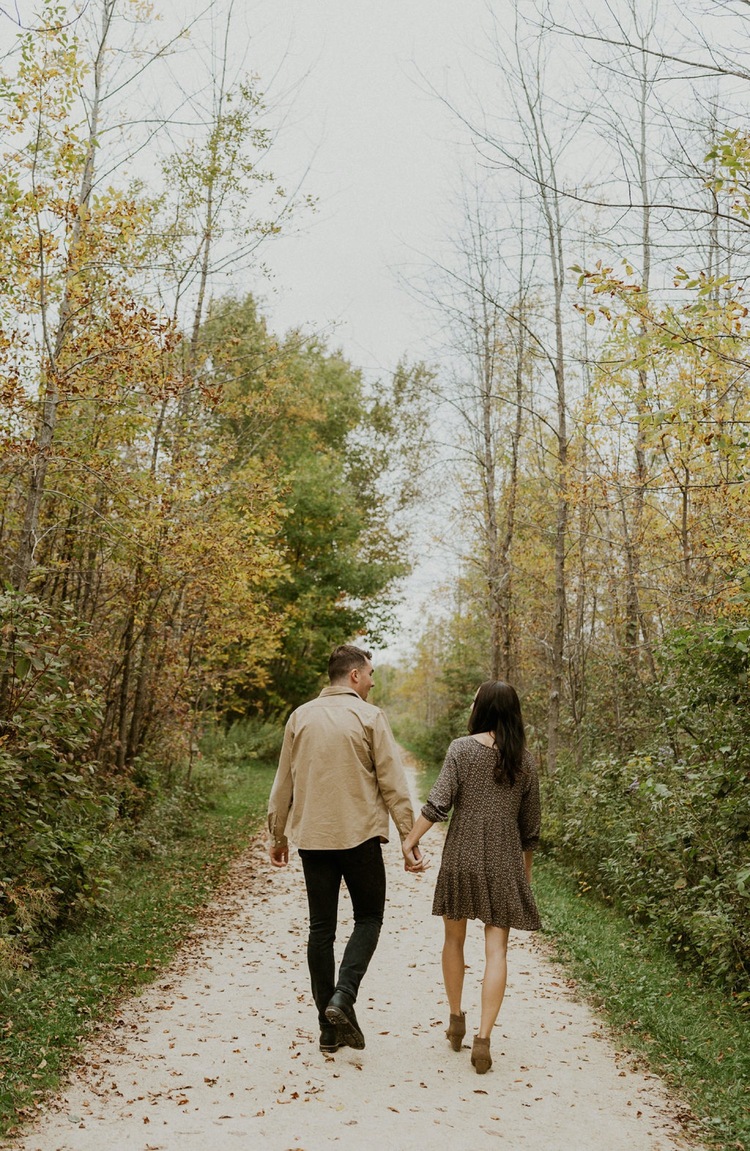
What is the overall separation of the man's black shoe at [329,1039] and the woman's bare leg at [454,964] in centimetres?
62

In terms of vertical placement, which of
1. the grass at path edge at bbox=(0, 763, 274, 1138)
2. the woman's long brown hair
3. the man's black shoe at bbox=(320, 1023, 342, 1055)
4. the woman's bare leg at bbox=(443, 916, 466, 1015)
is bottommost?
the grass at path edge at bbox=(0, 763, 274, 1138)

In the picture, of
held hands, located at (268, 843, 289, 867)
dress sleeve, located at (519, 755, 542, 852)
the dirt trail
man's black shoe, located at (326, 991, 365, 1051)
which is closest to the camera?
the dirt trail

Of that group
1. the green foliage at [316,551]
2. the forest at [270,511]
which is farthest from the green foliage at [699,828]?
the green foliage at [316,551]

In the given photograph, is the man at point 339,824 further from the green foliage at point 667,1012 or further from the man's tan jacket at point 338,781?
the green foliage at point 667,1012

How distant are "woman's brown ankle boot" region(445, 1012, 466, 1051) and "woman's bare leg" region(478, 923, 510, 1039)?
0.23 meters

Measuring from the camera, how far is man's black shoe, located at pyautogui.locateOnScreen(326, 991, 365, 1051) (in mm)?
4691

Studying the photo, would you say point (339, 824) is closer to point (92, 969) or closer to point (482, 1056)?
point (482, 1056)

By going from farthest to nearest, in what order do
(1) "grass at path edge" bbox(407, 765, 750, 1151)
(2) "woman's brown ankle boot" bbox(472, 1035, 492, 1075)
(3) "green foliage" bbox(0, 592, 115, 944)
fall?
(3) "green foliage" bbox(0, 592, 115, 944)
(2) "woman's brown ankle boot" bbox(472, 1035, 492, 1075)
(1) "grass at path edge" bbox(407, 765, 750, 1151)

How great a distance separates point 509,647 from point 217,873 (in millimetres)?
9854

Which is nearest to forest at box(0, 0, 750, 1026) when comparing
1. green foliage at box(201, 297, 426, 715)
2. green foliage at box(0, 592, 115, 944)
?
green foliage at box(0, 592, 115, 944)

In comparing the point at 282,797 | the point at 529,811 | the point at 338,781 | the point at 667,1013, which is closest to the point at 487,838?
the point at 529,811

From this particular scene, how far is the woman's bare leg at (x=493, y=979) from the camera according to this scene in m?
4.61

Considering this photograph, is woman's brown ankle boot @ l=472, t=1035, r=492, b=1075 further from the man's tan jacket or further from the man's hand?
the man's tan jacket

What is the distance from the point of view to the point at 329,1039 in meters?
4.79
